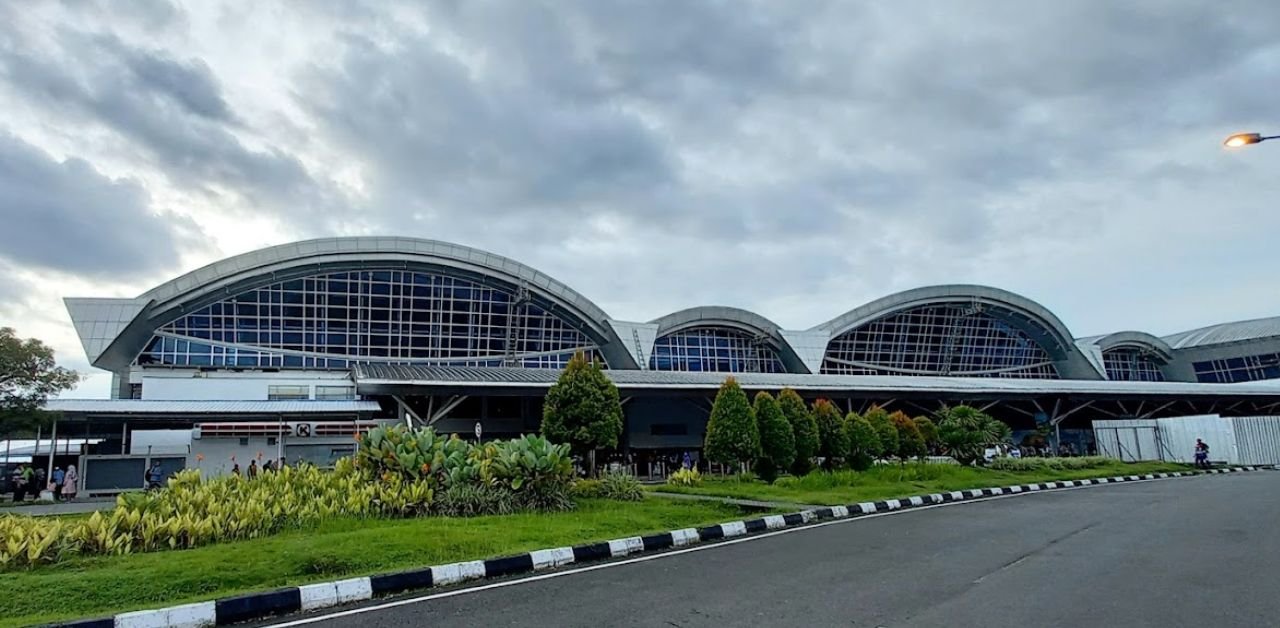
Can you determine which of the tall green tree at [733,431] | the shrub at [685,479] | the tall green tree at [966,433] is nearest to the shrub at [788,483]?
the tall green tree at [733,431]

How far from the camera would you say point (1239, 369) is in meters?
66.2

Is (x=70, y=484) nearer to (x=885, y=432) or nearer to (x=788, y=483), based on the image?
(x=788, y=483)

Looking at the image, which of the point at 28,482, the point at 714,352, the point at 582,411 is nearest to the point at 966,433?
the point at 582,411

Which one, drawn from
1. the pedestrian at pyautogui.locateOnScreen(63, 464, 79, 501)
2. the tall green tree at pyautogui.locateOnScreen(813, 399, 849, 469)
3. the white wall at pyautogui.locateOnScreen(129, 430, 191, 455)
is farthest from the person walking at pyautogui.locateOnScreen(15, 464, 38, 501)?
the tall green tree at pyautogui.locateOnScreen(813, 399, 849, 469)

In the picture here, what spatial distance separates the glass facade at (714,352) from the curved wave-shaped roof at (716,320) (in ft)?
3.62

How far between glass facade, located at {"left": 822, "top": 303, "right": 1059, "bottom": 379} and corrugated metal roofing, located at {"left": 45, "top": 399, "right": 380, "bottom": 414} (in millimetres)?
35697

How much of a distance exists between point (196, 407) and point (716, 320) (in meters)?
32.1

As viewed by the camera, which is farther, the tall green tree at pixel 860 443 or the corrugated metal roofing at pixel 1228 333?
the corrugated metal roofing at pixel 1228 333

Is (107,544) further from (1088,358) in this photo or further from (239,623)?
(1088,358)

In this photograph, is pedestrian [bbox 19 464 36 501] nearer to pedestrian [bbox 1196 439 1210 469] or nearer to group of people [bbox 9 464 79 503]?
group of people [bbox 9 464 79 503]

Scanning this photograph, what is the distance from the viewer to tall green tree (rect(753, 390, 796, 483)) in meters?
21.0

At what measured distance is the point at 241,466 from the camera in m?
30.2

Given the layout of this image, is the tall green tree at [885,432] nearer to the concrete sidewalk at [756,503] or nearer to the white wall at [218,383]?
the concrete sidewalk at [756,503]

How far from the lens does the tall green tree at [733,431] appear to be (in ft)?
66.4
